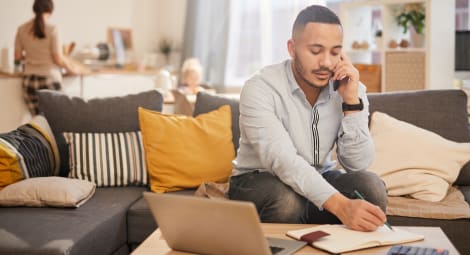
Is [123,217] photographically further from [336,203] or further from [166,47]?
[166,47]

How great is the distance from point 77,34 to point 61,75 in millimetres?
1026

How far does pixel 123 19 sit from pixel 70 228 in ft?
16.5


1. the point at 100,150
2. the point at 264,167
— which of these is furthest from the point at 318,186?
the point at 100,150

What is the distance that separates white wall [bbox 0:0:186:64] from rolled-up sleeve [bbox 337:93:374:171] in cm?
478

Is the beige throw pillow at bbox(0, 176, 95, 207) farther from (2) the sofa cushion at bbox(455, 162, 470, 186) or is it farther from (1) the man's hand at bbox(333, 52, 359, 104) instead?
(2) the sofa cushion at bbox(455, 162, 470, 186)

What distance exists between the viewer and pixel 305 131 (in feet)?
8.63

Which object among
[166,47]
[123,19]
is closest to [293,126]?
[166,47]

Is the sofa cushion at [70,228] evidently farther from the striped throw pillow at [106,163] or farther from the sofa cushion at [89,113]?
the sofa cushion at [89,113]

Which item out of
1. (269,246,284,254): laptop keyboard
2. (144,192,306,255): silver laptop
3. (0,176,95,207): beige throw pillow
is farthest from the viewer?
(0,176,95,207): beige throw pillow

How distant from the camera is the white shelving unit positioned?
4543 mm

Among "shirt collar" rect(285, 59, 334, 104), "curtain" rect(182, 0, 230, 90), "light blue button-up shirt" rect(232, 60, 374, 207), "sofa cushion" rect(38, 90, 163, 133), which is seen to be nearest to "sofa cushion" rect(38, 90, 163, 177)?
"sofa cushion" rect(38, 90, 163, 133)

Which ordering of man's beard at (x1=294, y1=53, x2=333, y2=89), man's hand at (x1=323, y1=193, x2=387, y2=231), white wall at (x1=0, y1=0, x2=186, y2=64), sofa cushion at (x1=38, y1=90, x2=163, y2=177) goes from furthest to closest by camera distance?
1. white wall at (x1=0, y1=0, x2=186, y2=64)
2. sofa cushion at (x1=38, y1=90, x2=163, y2=177)
3. man's beard at (x1=294, y1=53, x2=333, y2=89)
4. man's hand at (x1=323, y1=193, x2=387, y2=231)

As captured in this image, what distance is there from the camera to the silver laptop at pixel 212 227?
180cm

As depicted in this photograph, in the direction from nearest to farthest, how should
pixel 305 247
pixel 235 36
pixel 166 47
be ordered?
pixel 305 247
pixel 235 36
pixel 166 47
